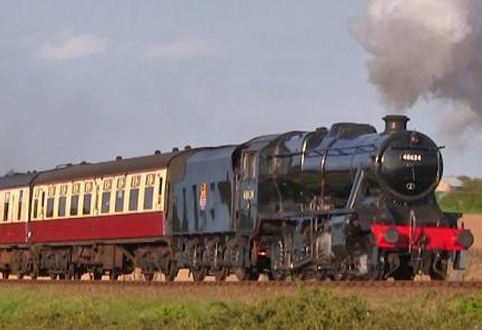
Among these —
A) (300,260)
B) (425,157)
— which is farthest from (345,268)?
(425,157)

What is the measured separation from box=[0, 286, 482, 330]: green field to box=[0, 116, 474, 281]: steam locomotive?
3767 mm

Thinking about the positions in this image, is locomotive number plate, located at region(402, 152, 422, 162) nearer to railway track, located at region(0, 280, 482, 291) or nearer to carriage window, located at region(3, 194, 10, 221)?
railway track, located at region(0, 280, 482, 291)

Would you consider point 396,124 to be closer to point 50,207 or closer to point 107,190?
point 107,190

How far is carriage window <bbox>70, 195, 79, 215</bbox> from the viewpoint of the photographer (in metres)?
38.4

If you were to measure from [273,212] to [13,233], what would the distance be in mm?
16229

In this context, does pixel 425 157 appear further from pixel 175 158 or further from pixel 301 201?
pixel 175 158

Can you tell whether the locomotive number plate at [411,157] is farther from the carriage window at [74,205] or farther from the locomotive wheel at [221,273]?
the carriage window at [74,205]

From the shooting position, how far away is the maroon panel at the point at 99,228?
3403cm

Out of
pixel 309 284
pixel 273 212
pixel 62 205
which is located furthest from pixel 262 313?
pixel 62 205

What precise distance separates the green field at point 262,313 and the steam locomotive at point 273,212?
3.77 m

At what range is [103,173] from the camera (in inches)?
1471

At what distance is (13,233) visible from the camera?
140 feet

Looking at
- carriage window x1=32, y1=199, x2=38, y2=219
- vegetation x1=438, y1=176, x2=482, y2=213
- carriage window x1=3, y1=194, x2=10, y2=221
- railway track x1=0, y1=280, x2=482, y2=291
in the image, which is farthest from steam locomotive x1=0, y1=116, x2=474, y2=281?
vegetation x1=438, y1=176, x2=482, y2=213

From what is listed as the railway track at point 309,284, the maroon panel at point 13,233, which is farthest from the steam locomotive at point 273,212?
the maroon panel at point 13,233
